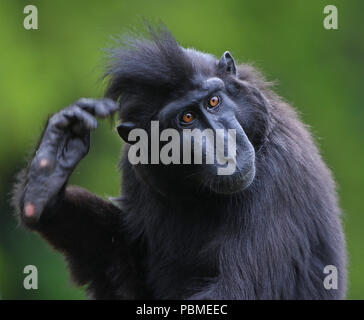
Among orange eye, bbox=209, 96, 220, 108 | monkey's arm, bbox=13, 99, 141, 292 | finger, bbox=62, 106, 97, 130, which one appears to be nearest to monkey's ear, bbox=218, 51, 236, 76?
orange eye, bbox=209, 96, 220, 108

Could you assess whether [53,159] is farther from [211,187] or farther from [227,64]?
[227,64]

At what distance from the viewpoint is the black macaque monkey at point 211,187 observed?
775 cm

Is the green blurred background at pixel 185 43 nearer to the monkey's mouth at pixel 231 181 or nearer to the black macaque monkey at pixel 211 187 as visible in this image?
the black macaque monkey at pixel 211 187

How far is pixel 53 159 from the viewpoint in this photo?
803 centimetres

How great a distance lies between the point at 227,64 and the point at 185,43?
8.50 m

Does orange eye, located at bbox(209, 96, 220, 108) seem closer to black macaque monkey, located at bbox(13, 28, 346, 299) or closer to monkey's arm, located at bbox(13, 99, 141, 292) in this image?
black macaque monkey, located at bbox(13, 28, 346, 299)

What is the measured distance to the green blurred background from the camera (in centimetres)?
1700

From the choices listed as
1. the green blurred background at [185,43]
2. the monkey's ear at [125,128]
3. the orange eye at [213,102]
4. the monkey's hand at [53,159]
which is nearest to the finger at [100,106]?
the monkey's hand at [53,159]

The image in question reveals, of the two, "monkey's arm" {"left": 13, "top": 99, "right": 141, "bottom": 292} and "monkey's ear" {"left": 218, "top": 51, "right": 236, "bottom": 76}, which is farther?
"monkey's ear" {"left": 218, "top": 51, "right": 236, "bottom": 76}

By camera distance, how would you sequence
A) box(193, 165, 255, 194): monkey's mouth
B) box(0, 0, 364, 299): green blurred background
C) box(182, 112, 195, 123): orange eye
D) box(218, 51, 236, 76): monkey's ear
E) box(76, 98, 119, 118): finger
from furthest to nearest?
1. box(0, 0, 364, 299): green blurred background
2. box(218, 51, 236, 76): monkey's ear
3. box(182, 112, 195, 123): orange eye
4. box(76, 98, 119, 118): finger
5. box(193, 165, 255, 194): monkey's mouth

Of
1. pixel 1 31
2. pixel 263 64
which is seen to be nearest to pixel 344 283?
pixel 263 64

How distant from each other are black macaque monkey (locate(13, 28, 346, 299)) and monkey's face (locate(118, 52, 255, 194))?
0.6 inches

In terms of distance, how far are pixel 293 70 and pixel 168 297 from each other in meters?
9.94
